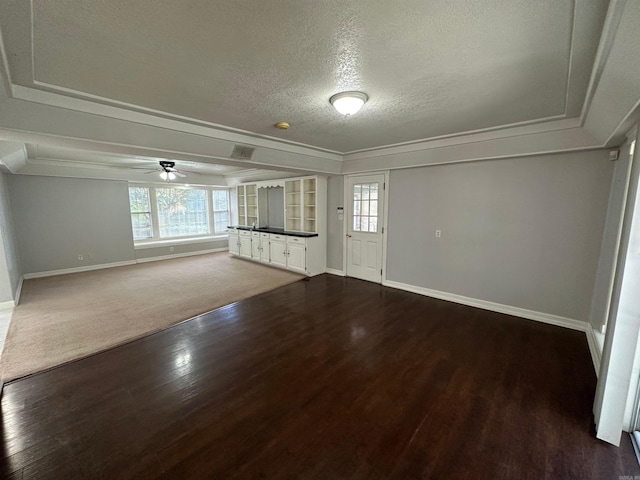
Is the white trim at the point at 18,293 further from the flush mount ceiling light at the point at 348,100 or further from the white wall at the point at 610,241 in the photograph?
the white wall at the point at 610,241

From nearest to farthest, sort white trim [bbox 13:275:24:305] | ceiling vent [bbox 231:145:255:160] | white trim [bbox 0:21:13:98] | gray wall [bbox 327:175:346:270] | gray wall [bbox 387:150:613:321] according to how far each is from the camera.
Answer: white trim [bbox 0:21:13:98] < gray wall [bbox 387:150:613:321] < ceiling vent [bbox 231:145:255:160] < white trim [bbox 13:275:24:305] < gray wall [bbox 327:175:346:270]

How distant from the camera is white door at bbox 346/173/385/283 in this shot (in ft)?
16.4

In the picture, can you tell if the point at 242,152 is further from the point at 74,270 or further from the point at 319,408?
the point at 74,270

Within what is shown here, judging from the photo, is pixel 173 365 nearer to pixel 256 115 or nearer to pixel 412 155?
pixel 256 115

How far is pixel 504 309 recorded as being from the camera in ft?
12.3

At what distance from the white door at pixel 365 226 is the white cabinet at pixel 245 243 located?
9.78 ft

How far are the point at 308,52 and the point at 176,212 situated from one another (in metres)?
7.43

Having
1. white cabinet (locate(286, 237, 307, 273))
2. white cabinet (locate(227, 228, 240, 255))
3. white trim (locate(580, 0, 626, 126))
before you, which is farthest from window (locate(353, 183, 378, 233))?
white cabinet (locate(227, 228, 240, 255))

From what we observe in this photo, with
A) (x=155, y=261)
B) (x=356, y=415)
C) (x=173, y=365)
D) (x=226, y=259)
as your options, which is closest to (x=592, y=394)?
(x=356, y=415)

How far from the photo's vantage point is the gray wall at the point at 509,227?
10.3 ft

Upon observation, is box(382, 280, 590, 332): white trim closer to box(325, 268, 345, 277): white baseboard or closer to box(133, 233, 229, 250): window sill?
box(325, 268, 345, 277): white baseboard

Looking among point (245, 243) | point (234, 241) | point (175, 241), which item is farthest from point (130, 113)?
point (175, 241)

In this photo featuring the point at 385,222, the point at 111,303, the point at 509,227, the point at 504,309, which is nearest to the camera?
the point at 509,227

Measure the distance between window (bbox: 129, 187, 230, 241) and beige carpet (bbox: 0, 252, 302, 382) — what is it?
45.9 inches
